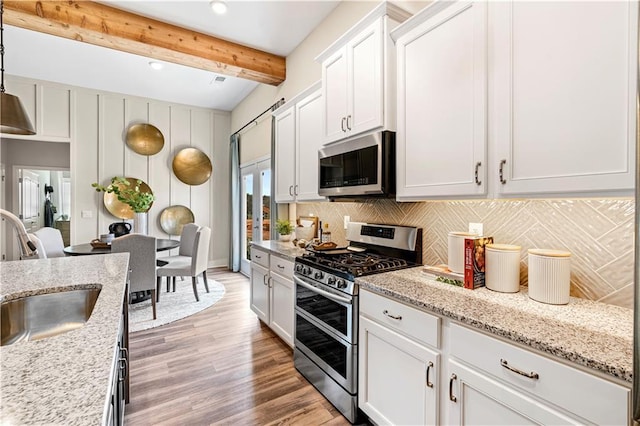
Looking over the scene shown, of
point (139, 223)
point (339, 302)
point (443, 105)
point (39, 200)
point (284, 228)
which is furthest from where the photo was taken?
point (39, 200)

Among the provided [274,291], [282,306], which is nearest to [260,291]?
[274,291]

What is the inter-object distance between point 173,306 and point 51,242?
172 cm

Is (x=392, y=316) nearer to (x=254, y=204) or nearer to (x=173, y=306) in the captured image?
(x=173, y=306)

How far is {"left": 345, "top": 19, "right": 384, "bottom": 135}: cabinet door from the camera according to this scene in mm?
1998

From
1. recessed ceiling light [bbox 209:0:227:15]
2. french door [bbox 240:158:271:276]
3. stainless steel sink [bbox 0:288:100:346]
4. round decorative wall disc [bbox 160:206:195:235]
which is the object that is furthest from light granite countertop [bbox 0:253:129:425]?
round decorative wall disc [bbox 160:206:195:235]

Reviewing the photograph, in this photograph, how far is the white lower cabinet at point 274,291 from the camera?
2615 mm

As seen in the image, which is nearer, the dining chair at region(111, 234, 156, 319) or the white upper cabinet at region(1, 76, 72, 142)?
the dining chair at region(111, 234, 156, 319)

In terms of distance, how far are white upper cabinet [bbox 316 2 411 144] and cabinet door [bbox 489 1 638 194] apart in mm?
660

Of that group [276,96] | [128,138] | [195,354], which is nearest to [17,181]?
[128,138]

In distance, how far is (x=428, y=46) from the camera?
5.72 feet

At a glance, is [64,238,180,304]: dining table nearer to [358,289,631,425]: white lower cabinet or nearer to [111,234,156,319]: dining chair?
[111,234,156,319]: dining chair

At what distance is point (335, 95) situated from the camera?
241 centimetres

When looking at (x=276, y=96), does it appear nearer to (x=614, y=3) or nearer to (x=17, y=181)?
(x=614, y=3)

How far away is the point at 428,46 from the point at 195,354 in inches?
118
